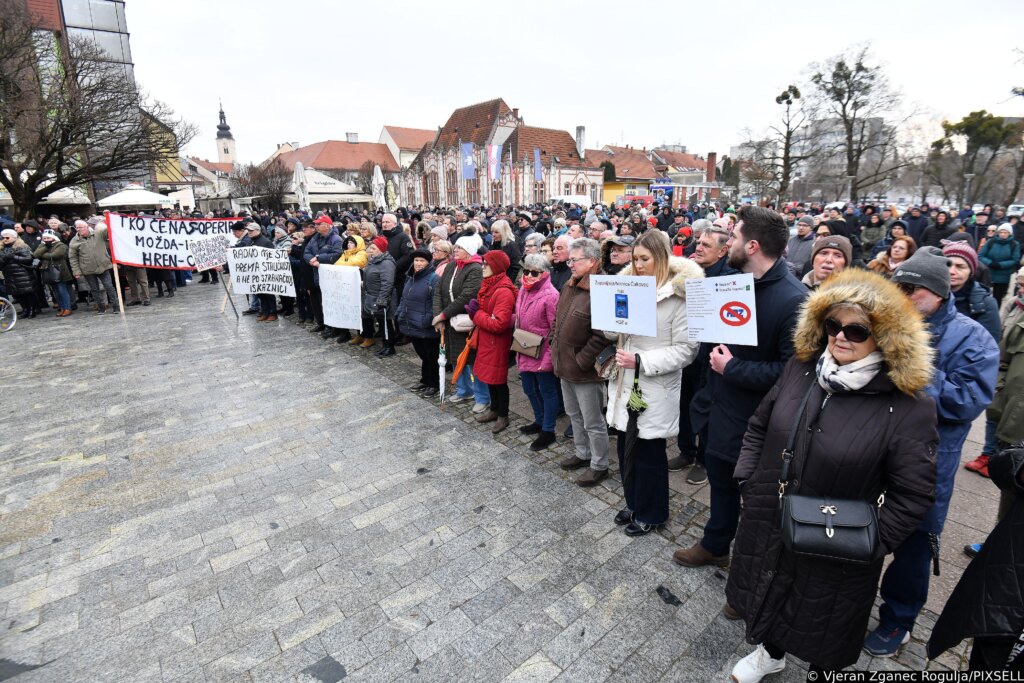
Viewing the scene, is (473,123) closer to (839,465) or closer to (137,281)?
(137,281)

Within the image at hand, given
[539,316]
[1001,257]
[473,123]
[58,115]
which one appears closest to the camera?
[539,316]

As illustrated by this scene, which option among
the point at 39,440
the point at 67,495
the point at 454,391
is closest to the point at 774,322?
the point at 454,391

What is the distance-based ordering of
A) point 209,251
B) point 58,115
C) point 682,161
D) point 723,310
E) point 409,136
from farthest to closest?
point 682,161
point 409,136
point 58,115
point 209,251
point 723,310

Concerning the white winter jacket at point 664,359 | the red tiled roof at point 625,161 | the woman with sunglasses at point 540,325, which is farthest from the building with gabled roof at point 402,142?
the white winter jacket at point 664,359

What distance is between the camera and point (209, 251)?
10.9 m

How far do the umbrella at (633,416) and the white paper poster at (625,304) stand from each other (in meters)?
0.22

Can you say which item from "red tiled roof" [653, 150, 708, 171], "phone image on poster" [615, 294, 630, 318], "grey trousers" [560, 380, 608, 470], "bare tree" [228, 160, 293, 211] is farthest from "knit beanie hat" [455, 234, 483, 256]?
"red tiled roof" [653, 150, 708, 171]

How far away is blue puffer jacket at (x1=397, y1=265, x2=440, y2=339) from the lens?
6.54 metres

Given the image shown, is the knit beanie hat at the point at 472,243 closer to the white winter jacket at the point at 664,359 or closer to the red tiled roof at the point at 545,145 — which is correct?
the white winter jacket at the point at 664,359

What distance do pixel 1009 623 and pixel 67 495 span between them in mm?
6237

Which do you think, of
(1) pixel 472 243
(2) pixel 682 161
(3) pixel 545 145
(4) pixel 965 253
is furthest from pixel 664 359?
(2) pixel 682 161

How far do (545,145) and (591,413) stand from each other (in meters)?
69.4

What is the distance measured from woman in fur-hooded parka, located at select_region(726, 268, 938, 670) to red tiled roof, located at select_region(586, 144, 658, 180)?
266 ft

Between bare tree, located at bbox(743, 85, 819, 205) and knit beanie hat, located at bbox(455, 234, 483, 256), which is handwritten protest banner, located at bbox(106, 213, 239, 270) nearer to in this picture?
knit beanie hat, located at bbox(455, 234, 483, 256)
